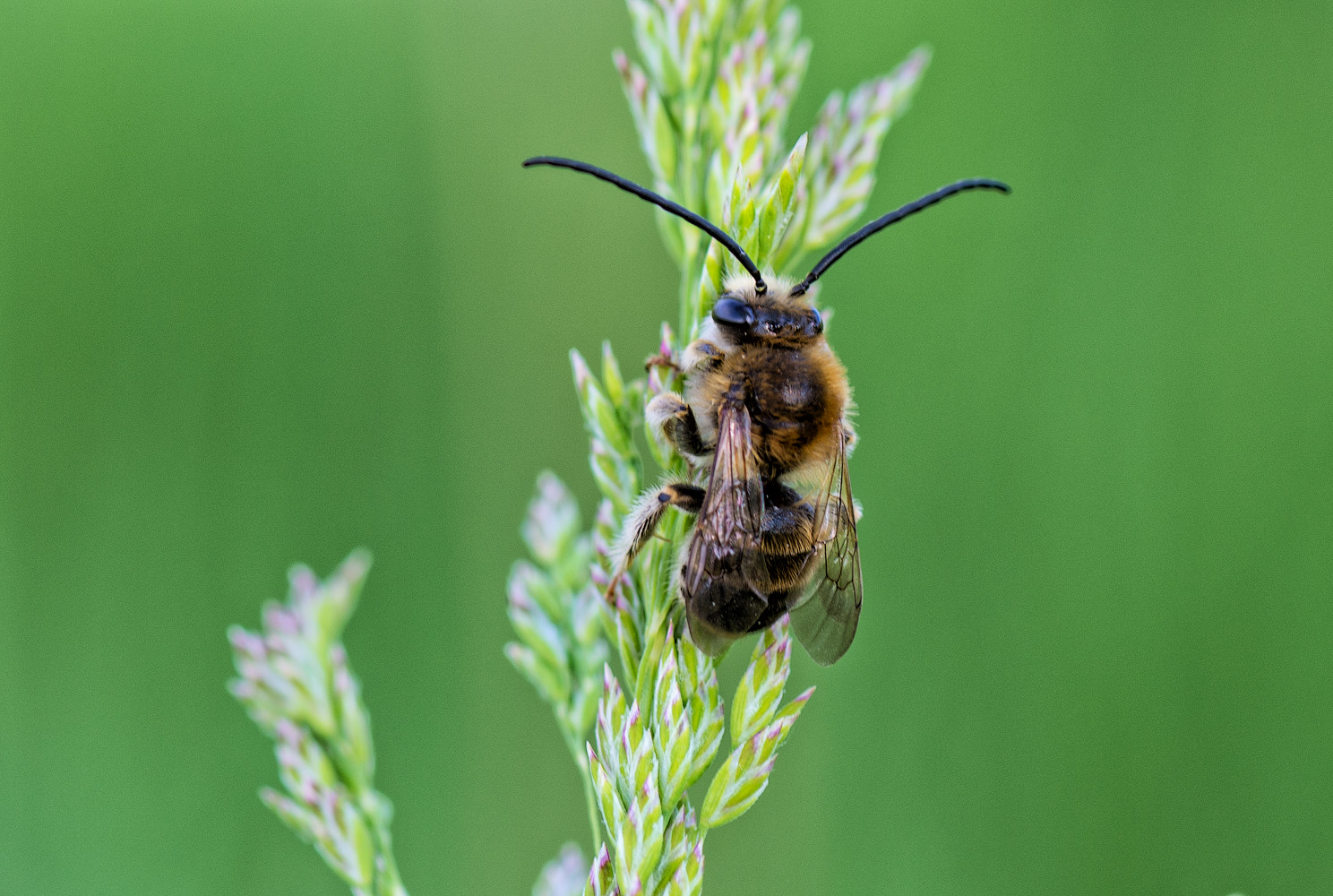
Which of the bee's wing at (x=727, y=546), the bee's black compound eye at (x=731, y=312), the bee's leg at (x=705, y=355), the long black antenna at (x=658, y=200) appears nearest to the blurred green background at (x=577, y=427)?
the bee's wing at (x=727, y=546)

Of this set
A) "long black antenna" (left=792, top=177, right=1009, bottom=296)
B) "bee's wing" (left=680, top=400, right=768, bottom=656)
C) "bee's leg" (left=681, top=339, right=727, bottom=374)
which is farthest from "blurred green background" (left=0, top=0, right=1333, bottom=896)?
"long black antenna" (left=792, top=177, right=1009, bottom=296)

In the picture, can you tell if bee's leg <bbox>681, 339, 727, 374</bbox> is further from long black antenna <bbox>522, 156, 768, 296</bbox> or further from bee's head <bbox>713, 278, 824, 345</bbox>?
long black antenna <bbox>522, 156, 768, 296</bbox>

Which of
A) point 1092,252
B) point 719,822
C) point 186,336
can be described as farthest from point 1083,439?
point 186,336

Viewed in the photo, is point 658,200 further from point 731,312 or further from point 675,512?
point 675,512

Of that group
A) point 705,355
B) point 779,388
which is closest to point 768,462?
point 779,388

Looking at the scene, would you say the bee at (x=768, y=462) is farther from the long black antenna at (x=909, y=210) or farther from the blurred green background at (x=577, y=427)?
the blurred green background at (x=577, y=427)

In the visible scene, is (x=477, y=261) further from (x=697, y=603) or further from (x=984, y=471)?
(x=697, y=603)
